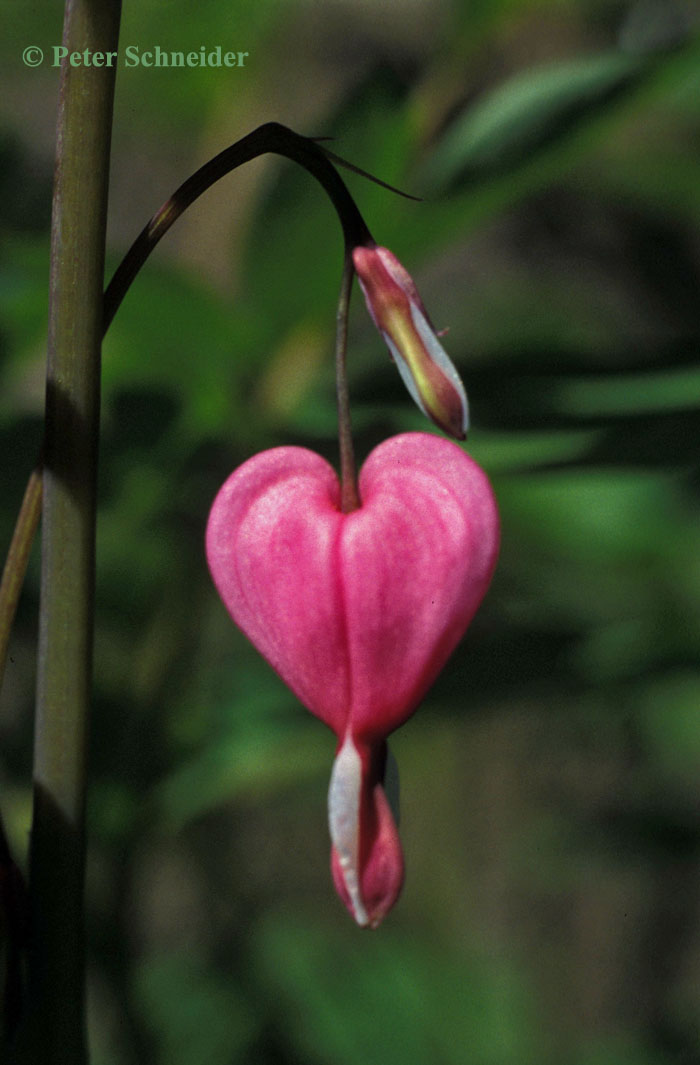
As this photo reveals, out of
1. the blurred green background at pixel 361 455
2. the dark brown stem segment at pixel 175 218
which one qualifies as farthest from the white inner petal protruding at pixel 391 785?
the blurred green background at pixel 361 455

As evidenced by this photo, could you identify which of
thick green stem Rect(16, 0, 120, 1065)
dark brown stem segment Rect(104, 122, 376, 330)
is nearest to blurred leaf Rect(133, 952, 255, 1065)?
thick green stem Rect(16, 0, 120, 1065)

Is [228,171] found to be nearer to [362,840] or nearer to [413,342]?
[413,342]

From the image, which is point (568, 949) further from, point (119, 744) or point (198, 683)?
point (119, 744)

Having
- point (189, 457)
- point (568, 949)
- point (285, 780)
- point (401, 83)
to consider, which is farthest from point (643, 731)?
point (568, 949)

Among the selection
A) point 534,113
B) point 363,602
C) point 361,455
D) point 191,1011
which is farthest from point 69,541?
point 191,1011

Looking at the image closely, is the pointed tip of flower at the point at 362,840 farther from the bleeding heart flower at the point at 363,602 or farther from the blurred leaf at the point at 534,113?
the blurred leaf at the point at 534,113

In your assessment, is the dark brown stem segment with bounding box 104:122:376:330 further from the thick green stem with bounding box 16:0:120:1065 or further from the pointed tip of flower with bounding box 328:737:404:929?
the pointed tip of flower with bounding box 328:737:404:929
